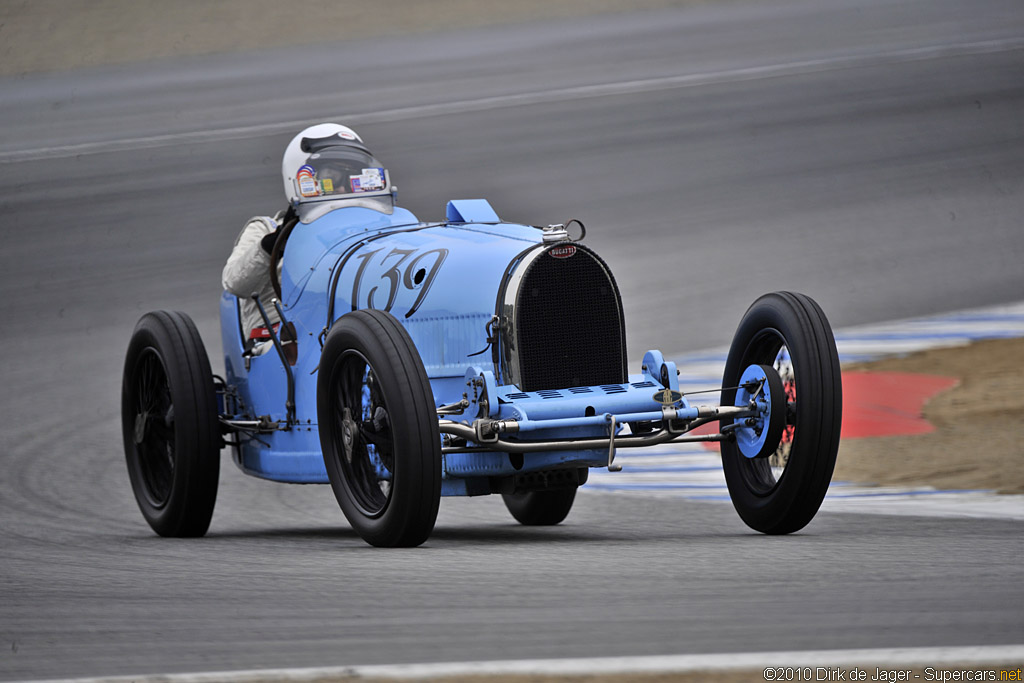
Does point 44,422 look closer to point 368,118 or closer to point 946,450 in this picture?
point 946,450

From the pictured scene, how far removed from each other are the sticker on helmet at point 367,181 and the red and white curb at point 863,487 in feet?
8.66

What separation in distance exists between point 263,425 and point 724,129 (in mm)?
16809

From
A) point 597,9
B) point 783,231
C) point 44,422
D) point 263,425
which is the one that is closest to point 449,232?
point 263,425

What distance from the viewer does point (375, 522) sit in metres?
7.71

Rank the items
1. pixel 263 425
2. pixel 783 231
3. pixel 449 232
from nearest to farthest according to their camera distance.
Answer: pixel 449 232, pixel 263 425, pixel 783 231

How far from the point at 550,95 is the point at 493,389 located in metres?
20.5

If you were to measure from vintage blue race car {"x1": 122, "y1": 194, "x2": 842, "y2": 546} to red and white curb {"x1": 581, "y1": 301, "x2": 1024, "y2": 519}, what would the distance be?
109 cm

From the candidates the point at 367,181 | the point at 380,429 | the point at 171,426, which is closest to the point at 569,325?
the point at 380,429

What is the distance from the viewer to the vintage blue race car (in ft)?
24.8

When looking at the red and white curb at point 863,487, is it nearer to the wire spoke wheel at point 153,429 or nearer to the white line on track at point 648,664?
the wire spoke wheel at point 153,429

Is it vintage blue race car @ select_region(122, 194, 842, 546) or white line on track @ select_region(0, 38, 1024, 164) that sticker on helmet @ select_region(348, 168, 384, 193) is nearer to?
vintage blue race car @ select_region(122, 194, 842, 546)

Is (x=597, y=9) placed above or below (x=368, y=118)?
above

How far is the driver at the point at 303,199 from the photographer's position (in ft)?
31.7

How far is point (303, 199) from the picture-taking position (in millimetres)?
9750
